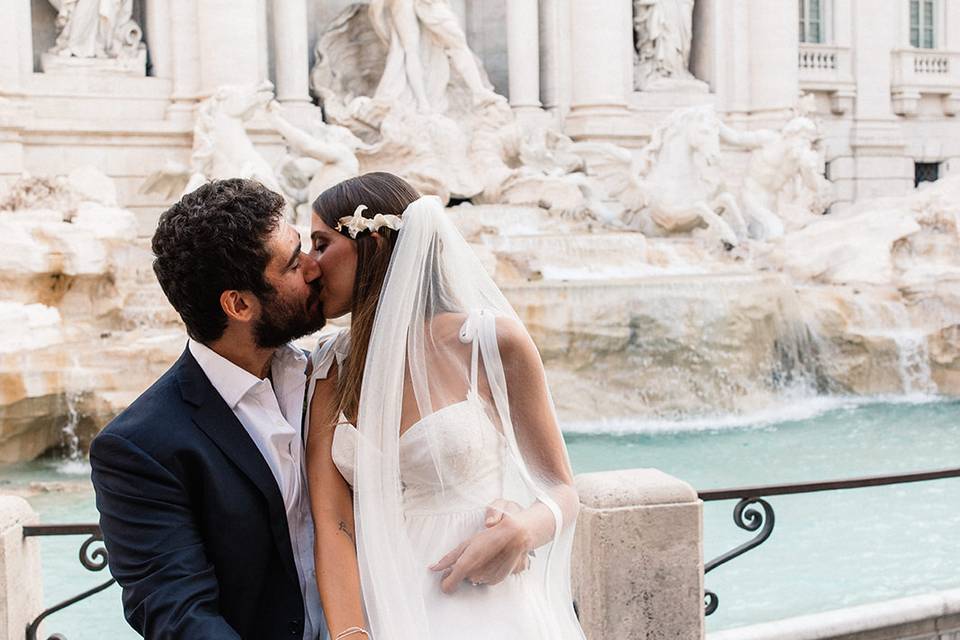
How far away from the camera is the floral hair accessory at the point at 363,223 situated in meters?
2.16

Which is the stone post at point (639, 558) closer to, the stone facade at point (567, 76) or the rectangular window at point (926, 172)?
the stone facade at point (567, 76)

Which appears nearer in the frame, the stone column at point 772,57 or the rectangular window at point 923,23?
the stone column at point 772,57

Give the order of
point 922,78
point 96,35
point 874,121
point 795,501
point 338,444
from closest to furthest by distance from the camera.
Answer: point 338,444 → point 795,501 → point 96,35 → point 874,121 → point 922,78

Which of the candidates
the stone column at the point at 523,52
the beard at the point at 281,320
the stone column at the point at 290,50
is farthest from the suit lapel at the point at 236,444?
the stone column at the point at 523,52

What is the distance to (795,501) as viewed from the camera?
7.60 m

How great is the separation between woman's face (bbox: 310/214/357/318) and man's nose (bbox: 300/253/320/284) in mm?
15

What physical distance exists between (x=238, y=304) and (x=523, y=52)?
1545 centimetres

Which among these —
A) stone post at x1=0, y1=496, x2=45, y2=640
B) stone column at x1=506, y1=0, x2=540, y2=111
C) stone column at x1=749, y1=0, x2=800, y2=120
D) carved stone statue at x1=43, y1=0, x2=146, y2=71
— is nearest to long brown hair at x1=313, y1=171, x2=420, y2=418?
stone post at x1=0, y1=496, x2=45, y2=640

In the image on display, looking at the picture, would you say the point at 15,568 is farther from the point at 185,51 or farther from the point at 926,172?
the point at 926,172

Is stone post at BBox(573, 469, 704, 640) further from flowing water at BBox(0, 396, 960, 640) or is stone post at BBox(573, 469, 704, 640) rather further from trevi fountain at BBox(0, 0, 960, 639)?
trevi fountain at BBox(0, 0, 960, 639)

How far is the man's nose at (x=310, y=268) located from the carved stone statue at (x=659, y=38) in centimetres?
1702

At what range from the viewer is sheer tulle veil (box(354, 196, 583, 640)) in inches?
83.4

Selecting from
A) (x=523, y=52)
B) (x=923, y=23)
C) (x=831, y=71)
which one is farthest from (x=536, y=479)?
(x=923, y=23)

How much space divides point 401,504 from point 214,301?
50 centimetres
